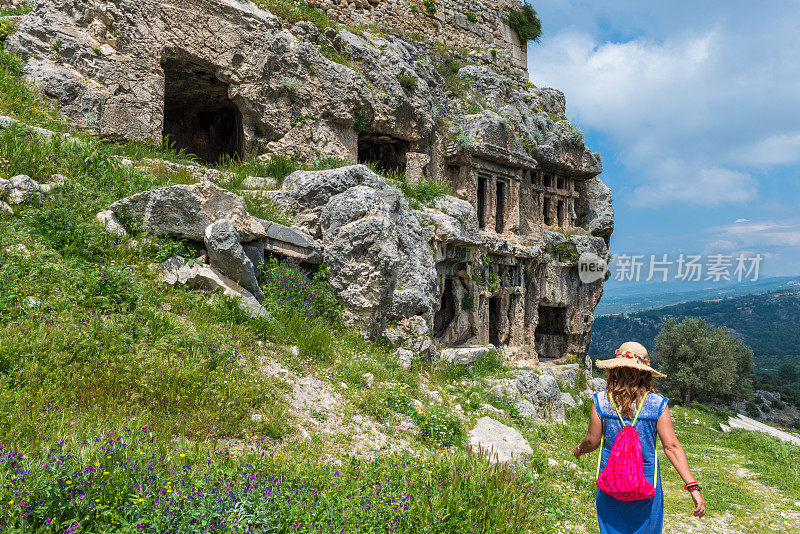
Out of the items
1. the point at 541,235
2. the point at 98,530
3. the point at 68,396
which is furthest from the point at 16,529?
the point at 541,235

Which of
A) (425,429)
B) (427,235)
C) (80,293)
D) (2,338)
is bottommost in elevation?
(425,429)

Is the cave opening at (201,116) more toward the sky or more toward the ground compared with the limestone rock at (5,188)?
more toward the sky

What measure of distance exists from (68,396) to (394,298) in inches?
223

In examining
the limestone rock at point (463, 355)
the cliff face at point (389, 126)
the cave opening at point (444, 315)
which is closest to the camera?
the cliff face at point (389, 126)

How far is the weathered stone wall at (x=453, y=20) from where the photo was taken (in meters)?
17.8

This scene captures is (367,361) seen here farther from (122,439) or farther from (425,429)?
(122,439)

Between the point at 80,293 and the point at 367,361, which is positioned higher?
the point at 80,293

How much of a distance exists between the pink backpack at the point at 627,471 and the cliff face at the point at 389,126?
5580 mm

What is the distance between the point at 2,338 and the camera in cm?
432

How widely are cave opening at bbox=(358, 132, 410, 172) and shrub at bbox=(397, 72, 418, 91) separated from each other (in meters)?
1.65

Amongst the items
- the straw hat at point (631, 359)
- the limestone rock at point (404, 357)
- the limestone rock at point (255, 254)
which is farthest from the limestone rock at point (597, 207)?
the straw hat at point (631, 359)

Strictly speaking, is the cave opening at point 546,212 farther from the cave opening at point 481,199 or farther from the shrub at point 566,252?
the cave opening at point 481,199

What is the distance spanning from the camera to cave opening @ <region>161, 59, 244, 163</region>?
13.3 m

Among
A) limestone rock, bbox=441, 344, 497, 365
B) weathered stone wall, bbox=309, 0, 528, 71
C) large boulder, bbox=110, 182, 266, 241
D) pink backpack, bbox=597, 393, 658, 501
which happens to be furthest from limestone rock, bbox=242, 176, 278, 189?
weathered stone wall, bbox=309, 0, 528, 71
